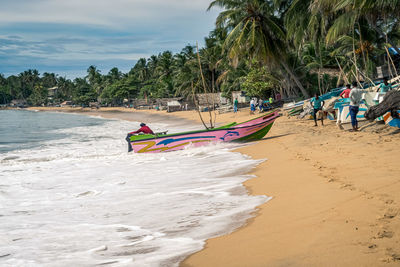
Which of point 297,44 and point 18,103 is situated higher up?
point 18,103

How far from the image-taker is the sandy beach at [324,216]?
3055mm

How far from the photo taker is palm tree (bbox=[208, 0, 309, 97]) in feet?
66.1

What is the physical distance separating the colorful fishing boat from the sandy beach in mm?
4367

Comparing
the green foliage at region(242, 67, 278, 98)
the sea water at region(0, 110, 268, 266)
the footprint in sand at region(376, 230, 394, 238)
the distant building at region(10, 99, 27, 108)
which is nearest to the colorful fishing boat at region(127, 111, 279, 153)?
the sea water at region(0, 110, 268, 266)

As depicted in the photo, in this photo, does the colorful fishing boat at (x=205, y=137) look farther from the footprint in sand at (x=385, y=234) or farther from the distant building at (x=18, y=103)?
the distant building at (x=18, y=103)

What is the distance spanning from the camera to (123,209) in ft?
19.5

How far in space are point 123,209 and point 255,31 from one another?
16679 mm

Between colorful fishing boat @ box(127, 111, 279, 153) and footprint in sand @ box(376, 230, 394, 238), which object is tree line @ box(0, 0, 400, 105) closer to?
colorful fishing boat @ box(127, 111, 279, 153)

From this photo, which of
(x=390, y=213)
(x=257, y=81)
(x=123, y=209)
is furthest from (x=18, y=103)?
(x=390, y=213)

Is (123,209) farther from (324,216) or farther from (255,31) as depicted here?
(255,31)

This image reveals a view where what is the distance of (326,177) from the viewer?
5.70 m

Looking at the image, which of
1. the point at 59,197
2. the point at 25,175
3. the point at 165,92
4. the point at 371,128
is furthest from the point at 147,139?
the point at 165,92

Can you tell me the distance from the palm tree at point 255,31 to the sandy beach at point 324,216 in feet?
45.5

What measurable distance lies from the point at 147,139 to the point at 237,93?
68.6ft
